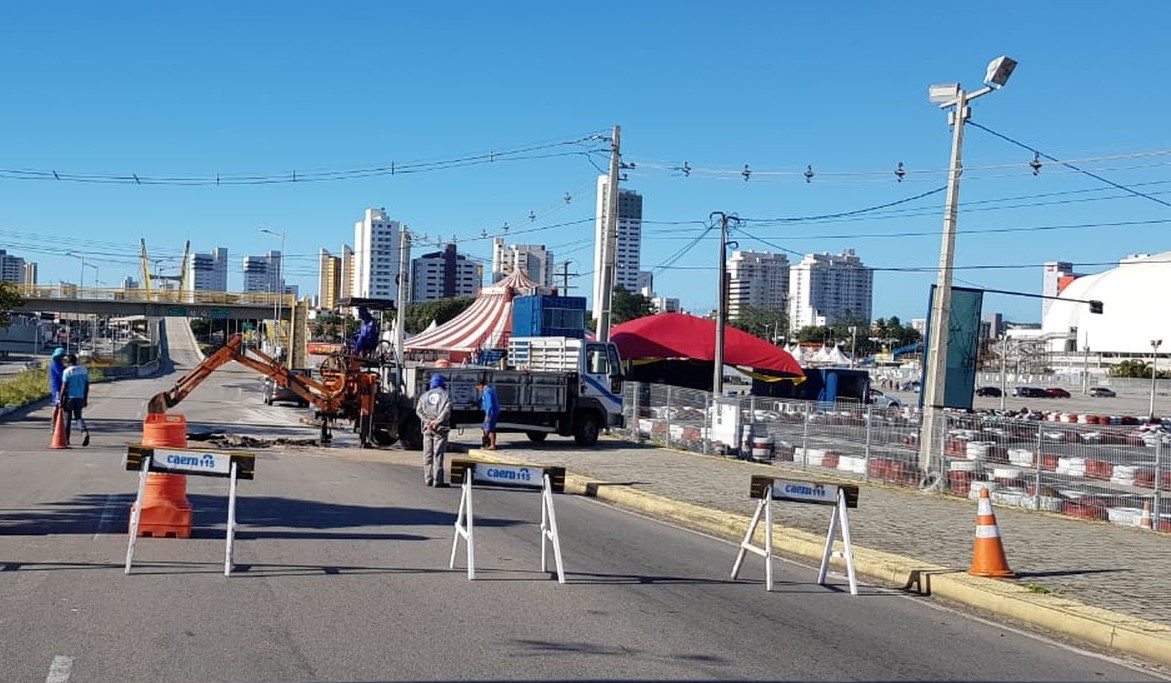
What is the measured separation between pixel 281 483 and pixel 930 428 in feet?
35.8

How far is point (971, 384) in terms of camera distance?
21547 millimetres

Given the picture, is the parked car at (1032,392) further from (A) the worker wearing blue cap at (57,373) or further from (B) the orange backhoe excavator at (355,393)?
(A) the worker wearing blue cap at (57,373)

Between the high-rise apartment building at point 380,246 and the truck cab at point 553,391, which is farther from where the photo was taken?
the high-rise apartment building at point 380,246

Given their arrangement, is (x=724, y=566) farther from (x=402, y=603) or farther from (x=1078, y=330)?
(x=1078, y=330)

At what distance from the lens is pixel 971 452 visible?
19281 mm

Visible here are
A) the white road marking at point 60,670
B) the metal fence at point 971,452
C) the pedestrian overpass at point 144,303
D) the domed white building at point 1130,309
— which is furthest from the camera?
the domed white building at point 1130,309

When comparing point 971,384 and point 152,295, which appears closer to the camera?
point 971,384

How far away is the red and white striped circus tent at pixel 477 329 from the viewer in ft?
154

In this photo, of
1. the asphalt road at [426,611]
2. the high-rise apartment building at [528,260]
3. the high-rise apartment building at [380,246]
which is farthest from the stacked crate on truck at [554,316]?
the high-rise apartment building at [380,246]

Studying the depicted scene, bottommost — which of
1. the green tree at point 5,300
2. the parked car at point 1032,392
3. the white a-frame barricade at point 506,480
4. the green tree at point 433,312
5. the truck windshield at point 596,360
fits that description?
the parked car at point 1032,392

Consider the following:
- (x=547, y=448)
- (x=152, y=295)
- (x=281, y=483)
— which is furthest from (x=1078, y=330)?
(x=281, y=483)

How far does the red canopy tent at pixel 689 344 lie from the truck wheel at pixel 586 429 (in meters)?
17.0

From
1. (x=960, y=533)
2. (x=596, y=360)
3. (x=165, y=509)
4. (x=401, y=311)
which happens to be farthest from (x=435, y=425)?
(x=401, y=311)

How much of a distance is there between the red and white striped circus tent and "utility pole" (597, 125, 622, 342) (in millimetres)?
10348
